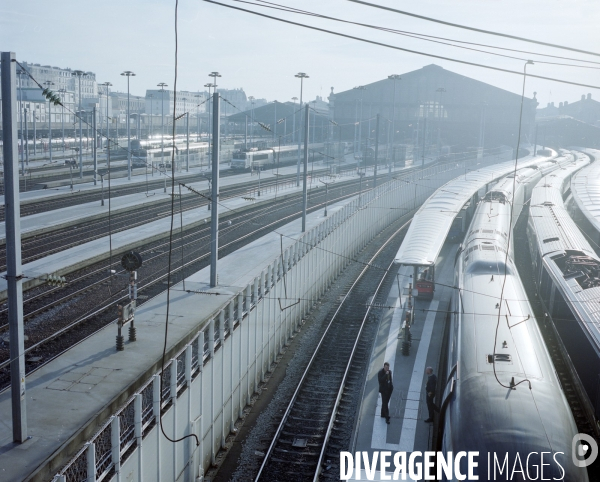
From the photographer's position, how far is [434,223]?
89.9 feet

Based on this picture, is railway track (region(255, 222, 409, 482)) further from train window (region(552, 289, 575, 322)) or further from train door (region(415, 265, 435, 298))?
train window (region(552, 289, 575, 322))

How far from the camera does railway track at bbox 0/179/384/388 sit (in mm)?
17516

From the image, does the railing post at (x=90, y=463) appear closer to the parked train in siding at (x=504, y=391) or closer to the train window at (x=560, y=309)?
the parked train in siding at (x=504, y=391)

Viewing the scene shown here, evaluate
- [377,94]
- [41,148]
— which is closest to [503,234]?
[41,148]

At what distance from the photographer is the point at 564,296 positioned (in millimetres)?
16312

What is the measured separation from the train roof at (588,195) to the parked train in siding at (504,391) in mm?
Answer: 13974

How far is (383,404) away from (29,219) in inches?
1007

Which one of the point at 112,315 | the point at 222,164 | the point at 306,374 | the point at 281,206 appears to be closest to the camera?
the point at 306,374

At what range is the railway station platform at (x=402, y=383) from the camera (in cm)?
1394

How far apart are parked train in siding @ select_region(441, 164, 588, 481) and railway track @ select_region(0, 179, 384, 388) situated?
31.6ft

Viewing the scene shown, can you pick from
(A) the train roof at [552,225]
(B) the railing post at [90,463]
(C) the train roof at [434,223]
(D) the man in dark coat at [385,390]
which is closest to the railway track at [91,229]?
(C) the train roof at [434,223]

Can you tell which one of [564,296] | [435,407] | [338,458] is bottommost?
[338,458]

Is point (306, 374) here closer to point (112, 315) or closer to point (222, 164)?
point (112, 315)

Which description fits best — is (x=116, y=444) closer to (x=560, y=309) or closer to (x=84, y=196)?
Result: (x=560, y=309)
